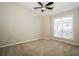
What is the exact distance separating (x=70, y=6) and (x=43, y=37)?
98 cm

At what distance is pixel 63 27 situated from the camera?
5.12ft

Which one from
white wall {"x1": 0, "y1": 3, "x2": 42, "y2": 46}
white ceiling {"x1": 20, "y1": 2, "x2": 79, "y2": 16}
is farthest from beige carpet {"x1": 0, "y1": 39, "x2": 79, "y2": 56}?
white ceiling {"x1": 20, "y1": 2, "x2": 79, "y2": 16}

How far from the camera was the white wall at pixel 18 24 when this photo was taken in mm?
1585

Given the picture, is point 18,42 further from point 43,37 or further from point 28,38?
point 43,37

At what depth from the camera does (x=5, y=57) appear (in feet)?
4.83

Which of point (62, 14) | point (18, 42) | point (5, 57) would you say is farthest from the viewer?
point (18, 42)

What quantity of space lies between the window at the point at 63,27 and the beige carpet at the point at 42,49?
0.70 ft

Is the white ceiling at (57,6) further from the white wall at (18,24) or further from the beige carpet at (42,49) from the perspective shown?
the beige carpet at (42,49)

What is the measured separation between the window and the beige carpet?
21 centimetres

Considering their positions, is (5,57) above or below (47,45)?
below

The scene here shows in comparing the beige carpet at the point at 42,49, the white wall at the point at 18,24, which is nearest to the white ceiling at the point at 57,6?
the white wall at the point at 18,24

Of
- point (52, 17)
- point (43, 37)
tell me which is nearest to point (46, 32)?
point (43, 37)

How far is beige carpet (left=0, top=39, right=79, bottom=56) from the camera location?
5.08 ft

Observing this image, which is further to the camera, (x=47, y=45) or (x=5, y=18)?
(x=47, y=45)
